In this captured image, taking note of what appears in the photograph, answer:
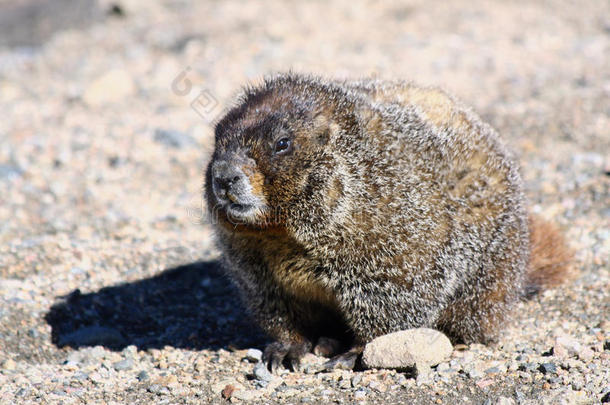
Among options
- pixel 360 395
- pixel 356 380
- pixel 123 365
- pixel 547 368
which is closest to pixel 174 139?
pixel 123 365

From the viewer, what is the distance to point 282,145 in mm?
5363

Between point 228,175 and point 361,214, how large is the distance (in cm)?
108

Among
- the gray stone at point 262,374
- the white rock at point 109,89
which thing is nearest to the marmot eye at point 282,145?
the gray stone at point 262,374

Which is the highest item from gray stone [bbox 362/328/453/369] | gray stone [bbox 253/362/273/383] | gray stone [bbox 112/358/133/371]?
gray stone [bbox 362/328/453/369]

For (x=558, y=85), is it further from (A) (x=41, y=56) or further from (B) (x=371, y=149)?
(A) (x=41, y=56)

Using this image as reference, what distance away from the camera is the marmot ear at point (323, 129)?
218 inches

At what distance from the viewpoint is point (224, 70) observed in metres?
13.2

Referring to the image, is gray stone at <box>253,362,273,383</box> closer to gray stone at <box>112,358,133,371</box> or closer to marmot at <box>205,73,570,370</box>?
marmot at <box>205,73,570,370</box>

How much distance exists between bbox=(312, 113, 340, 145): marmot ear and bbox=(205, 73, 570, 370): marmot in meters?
0.01

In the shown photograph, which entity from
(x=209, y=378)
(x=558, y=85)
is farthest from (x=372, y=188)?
(x=558, y=85)

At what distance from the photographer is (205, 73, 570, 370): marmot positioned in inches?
211

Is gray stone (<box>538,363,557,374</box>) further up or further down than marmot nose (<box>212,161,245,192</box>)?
further down

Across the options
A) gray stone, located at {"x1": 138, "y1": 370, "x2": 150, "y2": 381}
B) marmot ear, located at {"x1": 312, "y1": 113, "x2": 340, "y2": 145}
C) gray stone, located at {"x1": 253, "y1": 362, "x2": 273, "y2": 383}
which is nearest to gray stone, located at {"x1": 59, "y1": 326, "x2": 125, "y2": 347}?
gray stone, located at {"x1": 138, "y1": 370, "x2": 150, "y2": 381}

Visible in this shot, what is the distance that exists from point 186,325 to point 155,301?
548mm
